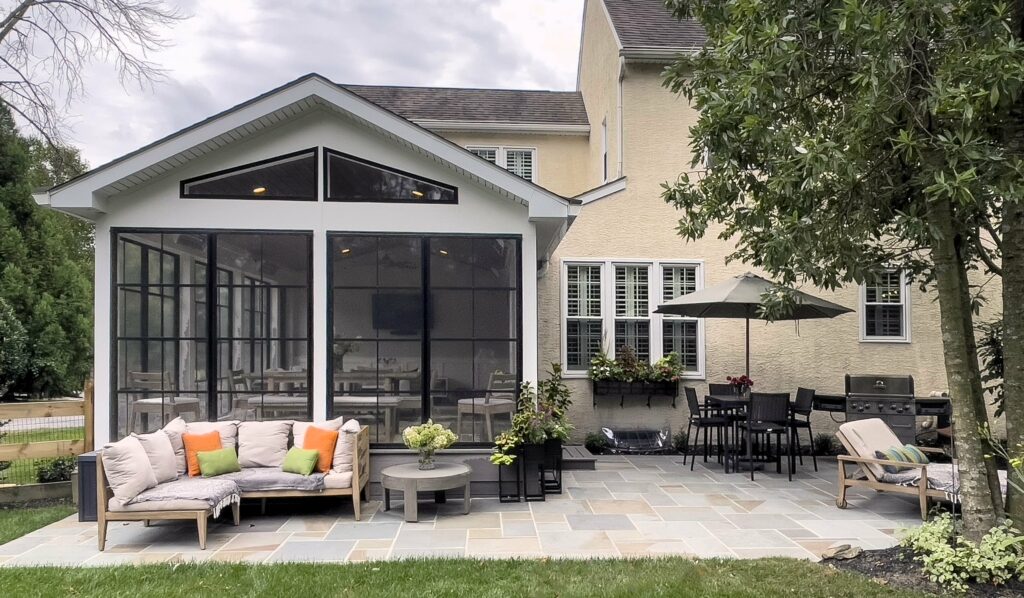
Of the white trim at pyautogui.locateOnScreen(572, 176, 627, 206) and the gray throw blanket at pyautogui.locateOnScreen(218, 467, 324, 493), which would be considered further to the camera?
the white trim at pyautogui.locateOnScreen(572, 176, 627, 206)

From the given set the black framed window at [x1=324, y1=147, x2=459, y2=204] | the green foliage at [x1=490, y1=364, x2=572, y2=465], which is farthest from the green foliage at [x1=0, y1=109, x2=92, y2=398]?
the green foliage at [x1=490, y1=364, x2=572, y2=465]

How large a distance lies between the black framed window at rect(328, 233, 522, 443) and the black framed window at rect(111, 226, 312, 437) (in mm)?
443

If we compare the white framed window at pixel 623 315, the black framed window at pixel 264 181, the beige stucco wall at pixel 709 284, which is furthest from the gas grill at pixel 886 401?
the black framed window at pixel 264 181

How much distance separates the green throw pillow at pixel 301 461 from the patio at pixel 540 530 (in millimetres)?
496

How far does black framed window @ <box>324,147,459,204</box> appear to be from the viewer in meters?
7.49

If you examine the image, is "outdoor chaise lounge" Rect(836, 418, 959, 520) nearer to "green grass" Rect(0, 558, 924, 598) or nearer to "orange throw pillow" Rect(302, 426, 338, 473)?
"green grass" Rect(0, 558, 924, 598)

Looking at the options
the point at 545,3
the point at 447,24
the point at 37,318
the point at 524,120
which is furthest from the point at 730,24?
the point at 37,318

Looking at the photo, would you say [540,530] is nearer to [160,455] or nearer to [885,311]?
[160,455]

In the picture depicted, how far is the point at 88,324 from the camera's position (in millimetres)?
19203

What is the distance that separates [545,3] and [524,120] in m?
3.64

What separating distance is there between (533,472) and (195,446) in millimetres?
3438

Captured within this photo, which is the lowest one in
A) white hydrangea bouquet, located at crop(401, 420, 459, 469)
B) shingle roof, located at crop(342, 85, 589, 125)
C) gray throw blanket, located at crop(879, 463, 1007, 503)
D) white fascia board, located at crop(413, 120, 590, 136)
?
gray throw blanket, located at crop(879, 463, 1007, 503)

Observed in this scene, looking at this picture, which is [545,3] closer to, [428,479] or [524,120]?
[524,120]

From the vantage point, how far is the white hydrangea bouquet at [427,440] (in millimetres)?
6570
